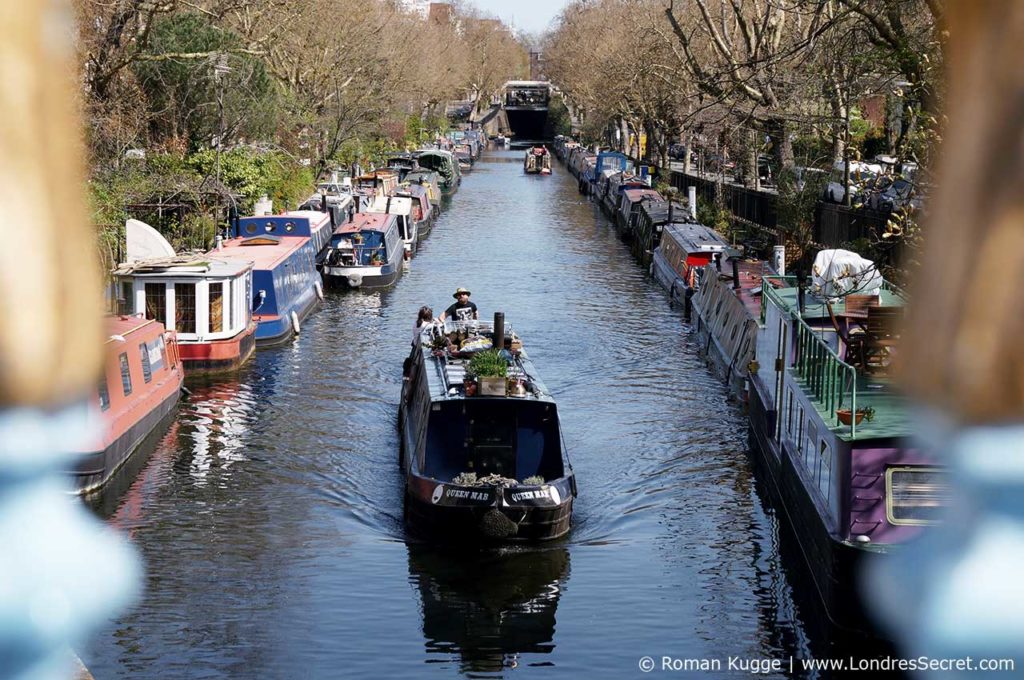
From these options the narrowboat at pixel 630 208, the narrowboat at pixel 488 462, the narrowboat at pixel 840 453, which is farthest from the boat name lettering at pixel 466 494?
the narrowboat at pixel 630 208

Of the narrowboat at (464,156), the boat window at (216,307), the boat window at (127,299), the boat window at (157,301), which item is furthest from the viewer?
the narrowboat at (464,156)

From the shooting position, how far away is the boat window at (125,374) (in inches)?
909

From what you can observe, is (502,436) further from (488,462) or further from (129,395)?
(129,395)

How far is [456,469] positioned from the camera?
19.8 metres

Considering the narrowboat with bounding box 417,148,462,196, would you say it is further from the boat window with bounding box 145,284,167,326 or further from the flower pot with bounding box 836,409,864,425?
the flower pot with bounding box 836,409,864,425

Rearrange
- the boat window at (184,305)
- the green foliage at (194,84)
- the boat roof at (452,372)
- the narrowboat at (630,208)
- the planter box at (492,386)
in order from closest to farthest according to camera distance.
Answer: the planter box at (492,386)
the boat roof at (452,372)
the boat window at (184,305)
the green foliage at (194,84)
the narrowboat at (630,208)

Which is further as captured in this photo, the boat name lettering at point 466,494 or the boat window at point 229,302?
the boat window at point 229,302

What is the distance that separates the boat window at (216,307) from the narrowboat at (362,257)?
44.9 ft

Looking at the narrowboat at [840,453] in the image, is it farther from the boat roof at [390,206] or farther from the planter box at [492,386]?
the boat roof at [390,206]

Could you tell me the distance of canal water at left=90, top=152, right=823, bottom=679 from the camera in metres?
15.9

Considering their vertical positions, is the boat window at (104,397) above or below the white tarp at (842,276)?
below

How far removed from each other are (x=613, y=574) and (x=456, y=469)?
9.16 ft

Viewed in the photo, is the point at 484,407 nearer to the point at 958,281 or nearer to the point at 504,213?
the point at 958,281

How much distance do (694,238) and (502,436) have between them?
2516cm
